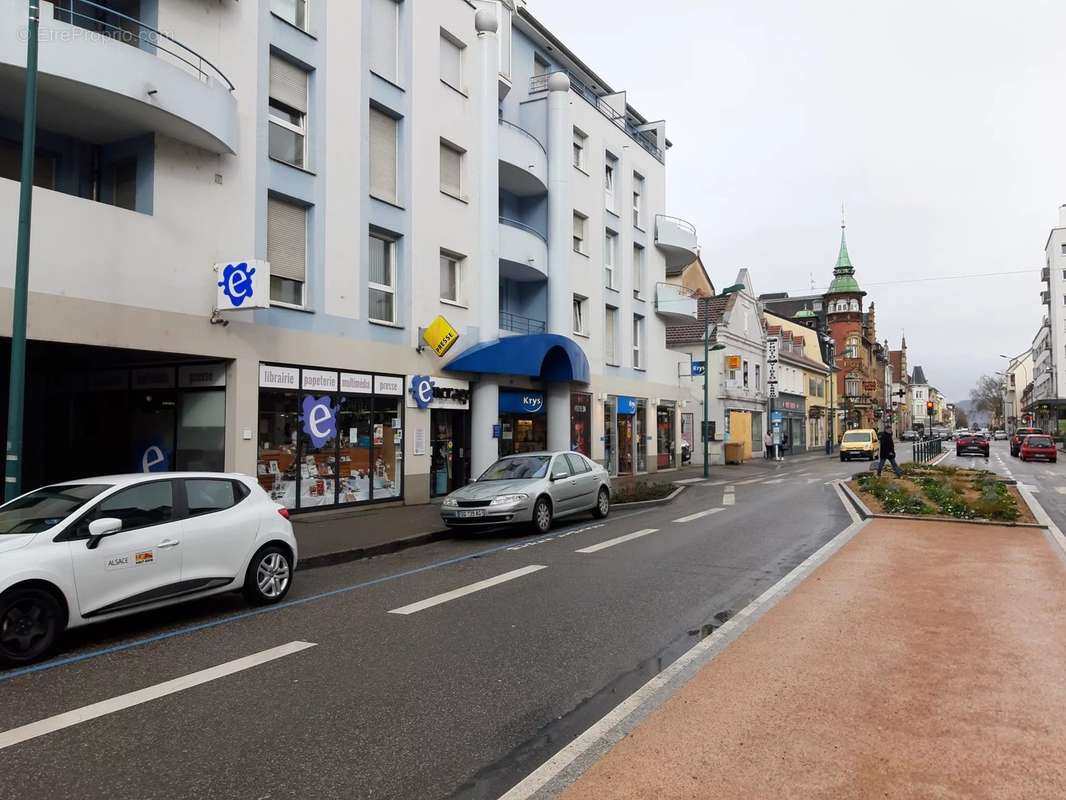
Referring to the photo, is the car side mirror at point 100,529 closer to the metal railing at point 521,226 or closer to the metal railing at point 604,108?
the metal railing at point 521,226

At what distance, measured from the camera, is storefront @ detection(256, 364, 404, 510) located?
564 inches

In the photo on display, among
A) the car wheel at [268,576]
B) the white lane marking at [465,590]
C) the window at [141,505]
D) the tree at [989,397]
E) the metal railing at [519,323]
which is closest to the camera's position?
the window at [141,505]

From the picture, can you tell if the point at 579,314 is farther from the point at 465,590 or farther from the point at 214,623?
the point at 214,623

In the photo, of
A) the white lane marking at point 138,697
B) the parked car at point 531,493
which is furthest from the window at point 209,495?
the parked car at point 531,493

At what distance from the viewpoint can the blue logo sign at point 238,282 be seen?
12.7 m

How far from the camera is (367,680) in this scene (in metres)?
5.46

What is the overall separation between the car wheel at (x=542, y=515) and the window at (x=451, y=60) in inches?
458

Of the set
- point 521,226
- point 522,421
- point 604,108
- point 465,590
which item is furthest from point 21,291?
point 604,108

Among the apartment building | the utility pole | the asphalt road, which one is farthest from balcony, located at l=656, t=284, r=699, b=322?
the utility pole

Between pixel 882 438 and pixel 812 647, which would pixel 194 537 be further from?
pixel 882 438

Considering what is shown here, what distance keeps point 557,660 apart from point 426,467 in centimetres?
1249

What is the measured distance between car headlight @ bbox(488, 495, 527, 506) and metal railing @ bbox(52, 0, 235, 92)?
27.7 feet

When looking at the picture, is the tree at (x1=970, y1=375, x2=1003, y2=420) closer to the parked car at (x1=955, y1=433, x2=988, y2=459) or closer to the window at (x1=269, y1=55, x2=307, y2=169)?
the parked car at (x1=955, y1=433, x2=988, y2=459)

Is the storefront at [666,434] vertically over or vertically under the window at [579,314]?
under
